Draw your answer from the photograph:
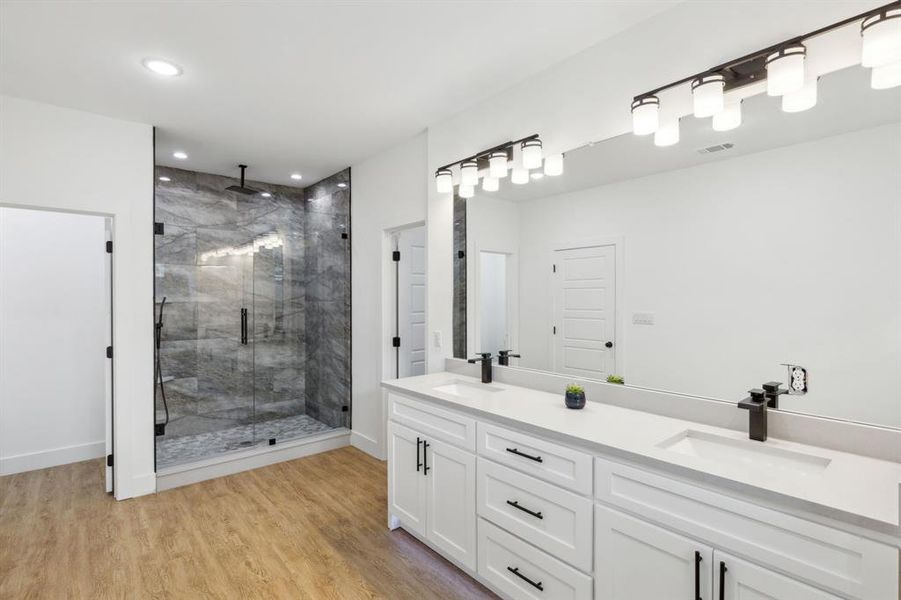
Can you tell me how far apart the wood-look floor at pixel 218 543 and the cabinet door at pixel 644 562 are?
841mm

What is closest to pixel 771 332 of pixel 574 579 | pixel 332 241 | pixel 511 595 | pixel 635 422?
pixel 635 422

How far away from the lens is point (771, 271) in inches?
66.7

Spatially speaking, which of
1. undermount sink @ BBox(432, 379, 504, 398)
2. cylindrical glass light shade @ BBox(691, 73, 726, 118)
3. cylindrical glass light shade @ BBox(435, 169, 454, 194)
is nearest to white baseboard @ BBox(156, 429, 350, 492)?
undermount sink @ BBox(432, 379, 504, 398)

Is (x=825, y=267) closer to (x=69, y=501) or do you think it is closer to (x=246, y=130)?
(x=246, y=130)

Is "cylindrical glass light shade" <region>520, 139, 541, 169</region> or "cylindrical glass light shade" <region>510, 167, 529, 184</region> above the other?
"cylindrical glass light shade" <region>520, 139, 541, 169</region>

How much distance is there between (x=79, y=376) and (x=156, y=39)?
327 cm

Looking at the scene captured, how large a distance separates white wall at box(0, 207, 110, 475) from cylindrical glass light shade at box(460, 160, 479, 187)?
3.03m

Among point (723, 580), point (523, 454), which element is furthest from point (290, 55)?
point (723, 580)

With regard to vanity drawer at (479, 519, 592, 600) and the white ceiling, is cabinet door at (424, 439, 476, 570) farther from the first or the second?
the white ceiling

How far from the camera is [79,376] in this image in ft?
13.2

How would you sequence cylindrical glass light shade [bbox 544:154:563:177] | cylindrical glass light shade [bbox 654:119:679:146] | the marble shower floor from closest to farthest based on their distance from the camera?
cylindrical glass light shade [bbox 654:119:679:146] → cylindrical glass light shade [bbox 544:154:563:177] → the marble shower floor

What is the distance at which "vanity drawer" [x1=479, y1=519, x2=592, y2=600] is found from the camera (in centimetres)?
173

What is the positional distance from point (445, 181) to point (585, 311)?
1.39 m

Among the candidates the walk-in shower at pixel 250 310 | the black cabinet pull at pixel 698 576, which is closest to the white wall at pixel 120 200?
the walk-in shower at pixel 250 310
